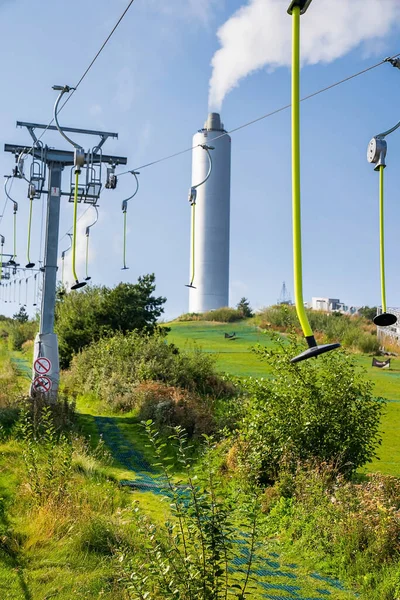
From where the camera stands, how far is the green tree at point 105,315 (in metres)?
22.0

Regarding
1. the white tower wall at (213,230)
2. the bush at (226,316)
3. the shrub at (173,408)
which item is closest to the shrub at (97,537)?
the shrub at (173,408)

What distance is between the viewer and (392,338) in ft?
108

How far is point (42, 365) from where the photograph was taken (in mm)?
14258

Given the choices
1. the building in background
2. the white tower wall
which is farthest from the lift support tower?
the white tower wall

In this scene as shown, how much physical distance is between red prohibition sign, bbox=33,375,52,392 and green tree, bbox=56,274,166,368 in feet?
22.6

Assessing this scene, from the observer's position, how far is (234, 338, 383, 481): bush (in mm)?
8594

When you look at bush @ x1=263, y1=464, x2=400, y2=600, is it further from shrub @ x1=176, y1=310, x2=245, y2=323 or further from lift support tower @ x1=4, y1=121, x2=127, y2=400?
shrub @ x1=176, y1=310, x2=245, y2=323

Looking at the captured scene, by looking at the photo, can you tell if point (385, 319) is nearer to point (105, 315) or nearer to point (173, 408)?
point (173, 408)

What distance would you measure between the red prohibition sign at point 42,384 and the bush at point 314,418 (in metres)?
6.23

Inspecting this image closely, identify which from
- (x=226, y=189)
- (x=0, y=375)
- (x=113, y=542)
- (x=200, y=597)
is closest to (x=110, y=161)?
(x=0, y=375)

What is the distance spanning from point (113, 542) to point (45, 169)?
33.7 feet

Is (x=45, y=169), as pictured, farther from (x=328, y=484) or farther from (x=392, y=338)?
(x=392, y=338)

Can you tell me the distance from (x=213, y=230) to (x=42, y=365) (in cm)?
6065

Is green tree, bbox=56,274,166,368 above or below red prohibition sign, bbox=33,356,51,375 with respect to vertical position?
above
